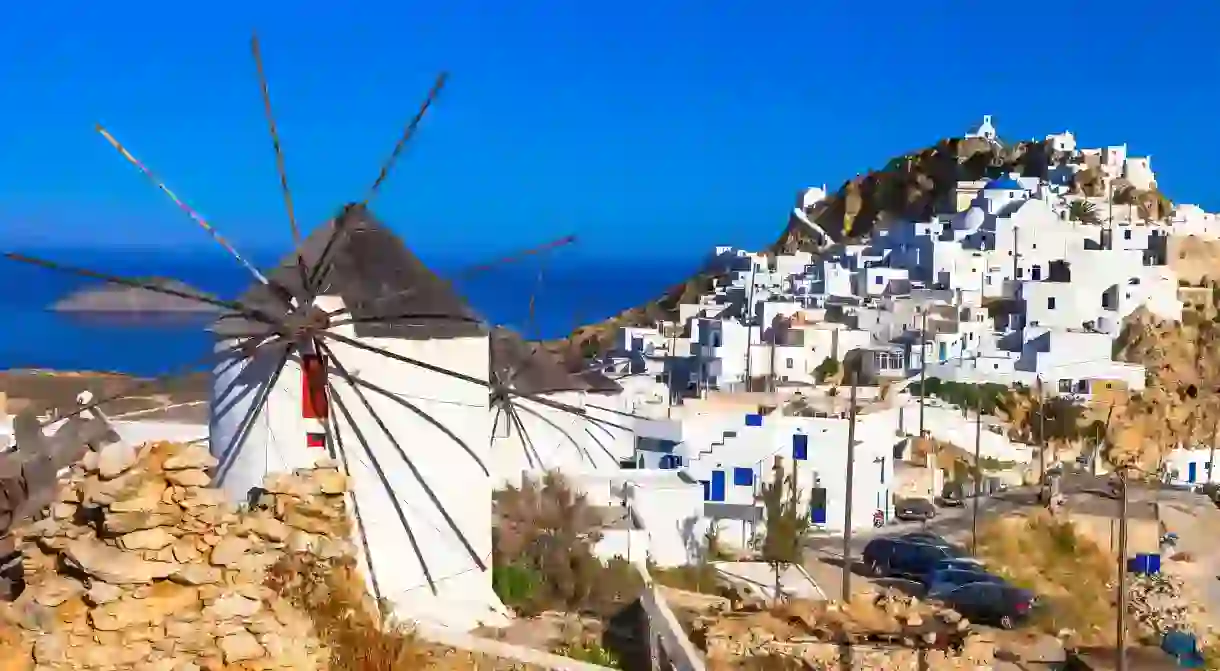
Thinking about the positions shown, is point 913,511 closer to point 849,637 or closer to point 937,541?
point 937,541

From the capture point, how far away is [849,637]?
375 inches

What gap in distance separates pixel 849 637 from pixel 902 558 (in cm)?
1043

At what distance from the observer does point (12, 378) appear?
96.4 feet

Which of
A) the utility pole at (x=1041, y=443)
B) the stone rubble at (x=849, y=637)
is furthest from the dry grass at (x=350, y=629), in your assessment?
the utility pole at (x=1041, y=443)

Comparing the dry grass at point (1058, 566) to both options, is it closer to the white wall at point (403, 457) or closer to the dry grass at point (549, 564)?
the dry grass at point (549, 564)

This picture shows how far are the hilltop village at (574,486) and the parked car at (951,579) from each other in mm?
142

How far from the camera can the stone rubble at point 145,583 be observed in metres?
5.71

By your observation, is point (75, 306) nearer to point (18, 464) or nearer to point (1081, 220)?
point (18, 464)

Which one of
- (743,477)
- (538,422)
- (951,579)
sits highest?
(538,422)

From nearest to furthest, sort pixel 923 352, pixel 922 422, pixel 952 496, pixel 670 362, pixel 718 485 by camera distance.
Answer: pixel 718 485 → pixel 952 496 → pixel 922 422 → pixel 923 352 → pixel 670 362

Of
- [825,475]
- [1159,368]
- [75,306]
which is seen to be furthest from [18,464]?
[1159,368]

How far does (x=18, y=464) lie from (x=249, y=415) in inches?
69.9

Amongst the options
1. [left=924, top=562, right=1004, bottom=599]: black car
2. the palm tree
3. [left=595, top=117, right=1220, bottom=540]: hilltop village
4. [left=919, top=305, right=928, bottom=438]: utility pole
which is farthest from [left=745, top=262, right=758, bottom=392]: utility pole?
the palm tree

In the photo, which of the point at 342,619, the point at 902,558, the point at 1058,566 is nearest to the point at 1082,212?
the point at 1058,566
